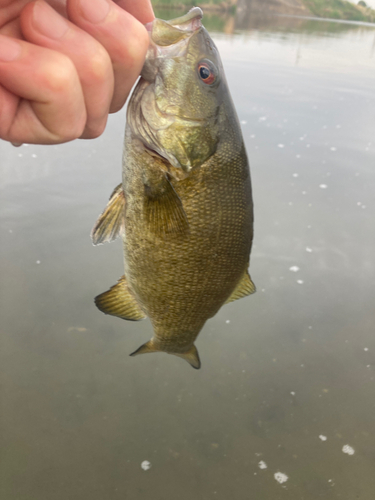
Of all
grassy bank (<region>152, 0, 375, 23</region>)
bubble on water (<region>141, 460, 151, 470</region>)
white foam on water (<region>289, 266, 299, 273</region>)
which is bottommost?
bubble on water (<region>141, 460, 151, 470</region>)

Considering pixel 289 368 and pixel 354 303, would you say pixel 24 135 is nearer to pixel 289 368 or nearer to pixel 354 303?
pixel 289 368

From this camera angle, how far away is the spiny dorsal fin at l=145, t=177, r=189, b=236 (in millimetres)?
1127

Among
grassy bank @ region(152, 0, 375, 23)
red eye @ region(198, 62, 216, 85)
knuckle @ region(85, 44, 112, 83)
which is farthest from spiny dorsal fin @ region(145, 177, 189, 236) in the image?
grassy bank @ region(152, 0, 375, 23)

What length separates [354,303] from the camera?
9.57 feet

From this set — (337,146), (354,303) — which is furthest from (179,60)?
(337,146)

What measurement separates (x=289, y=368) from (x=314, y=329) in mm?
410

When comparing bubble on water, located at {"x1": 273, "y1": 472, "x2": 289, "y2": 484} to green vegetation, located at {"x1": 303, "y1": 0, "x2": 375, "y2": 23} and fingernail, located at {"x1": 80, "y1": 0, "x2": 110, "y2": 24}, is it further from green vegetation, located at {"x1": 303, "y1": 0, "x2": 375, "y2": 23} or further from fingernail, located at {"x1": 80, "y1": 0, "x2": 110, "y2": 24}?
green vegetation, located at {"x1": 303, "y1": 0, "x2": 375, "y2": 23}

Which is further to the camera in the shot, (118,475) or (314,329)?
(314,329)

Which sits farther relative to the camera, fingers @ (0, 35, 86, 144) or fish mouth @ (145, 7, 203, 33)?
fish mouth @ (145, 7, 203, 33)

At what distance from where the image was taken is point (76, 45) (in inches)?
27.3

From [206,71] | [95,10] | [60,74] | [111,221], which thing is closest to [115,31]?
[95,10]

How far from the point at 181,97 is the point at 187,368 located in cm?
180

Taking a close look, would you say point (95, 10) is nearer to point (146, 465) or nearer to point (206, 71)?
point (206, 71)

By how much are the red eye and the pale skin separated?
1.12ft
